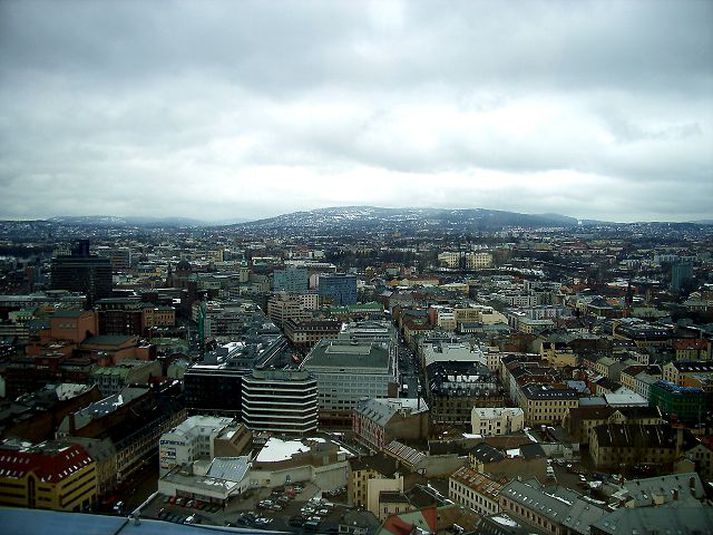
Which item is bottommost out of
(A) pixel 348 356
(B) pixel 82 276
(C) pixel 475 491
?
(C) pixel 475 491

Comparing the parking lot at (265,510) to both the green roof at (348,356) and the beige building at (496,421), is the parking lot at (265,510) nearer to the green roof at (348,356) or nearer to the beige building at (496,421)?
the beige building at (496,421)

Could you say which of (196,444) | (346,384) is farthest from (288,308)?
(196,444)

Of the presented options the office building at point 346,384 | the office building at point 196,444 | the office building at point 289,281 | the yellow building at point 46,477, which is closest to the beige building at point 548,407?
the office building at point 346,384

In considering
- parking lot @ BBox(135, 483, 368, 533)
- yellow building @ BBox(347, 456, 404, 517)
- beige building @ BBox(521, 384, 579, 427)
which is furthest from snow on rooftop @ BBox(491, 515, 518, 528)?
beige building @ BBox(521, 384, 579, 427)

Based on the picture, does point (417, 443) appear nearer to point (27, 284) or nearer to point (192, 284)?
point (192, 284)

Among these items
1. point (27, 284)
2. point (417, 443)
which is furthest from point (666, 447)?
point (27, 284)

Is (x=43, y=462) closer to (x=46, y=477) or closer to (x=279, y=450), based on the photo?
(x=46, y=477)
